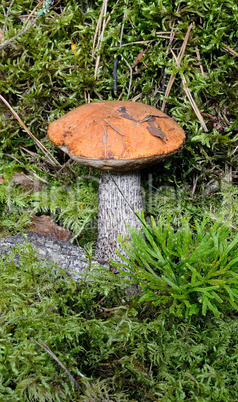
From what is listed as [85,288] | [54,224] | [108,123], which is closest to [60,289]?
[85,288]

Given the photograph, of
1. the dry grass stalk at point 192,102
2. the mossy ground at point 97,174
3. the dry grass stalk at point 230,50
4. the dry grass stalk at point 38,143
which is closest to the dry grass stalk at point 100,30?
the mossy ground at point 97,174

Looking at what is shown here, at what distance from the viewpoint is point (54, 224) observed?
2.06 meters

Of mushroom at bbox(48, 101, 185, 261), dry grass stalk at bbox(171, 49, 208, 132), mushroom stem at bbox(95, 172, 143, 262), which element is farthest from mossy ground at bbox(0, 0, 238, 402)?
mushroom at bbox(48, 101, 185, 261)

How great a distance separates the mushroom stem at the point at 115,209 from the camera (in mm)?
1811

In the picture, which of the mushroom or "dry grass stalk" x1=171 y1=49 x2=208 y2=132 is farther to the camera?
"dry grass stalk" x1=171 y1=49 x2=208 y2=132

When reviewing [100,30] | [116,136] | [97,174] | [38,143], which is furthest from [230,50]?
[38,143]

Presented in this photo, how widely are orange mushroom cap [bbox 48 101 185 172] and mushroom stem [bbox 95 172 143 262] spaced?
273 mm

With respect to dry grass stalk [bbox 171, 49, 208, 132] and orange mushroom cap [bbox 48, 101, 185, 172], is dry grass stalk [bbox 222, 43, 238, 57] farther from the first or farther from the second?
orange mushroom cap [bbox 48, 101, 185, 172]

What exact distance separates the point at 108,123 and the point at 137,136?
164 millimetres

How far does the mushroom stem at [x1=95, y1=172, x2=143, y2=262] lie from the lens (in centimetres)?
181

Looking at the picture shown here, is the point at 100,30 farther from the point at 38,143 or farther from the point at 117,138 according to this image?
the point at 117,138

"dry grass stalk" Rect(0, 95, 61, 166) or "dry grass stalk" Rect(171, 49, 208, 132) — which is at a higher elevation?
"dry grass stalk" Rect(171, 49, 208, 132)

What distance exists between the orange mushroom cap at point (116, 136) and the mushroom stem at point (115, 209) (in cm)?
27

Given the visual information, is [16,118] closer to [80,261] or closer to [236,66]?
[80,261]
